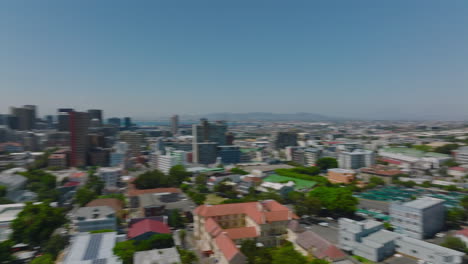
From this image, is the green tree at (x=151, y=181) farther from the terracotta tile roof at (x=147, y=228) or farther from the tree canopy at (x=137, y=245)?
the tree canopy at (x=137, y=245)

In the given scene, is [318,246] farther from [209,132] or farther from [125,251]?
[209,132]

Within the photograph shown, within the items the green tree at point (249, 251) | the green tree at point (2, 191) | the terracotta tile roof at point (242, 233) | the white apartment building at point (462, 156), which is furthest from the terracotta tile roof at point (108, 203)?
the white apartment building at point (462, 156)

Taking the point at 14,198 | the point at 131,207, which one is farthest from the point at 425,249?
the point at 14,198

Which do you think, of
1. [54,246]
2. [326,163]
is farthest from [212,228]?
[326,163]

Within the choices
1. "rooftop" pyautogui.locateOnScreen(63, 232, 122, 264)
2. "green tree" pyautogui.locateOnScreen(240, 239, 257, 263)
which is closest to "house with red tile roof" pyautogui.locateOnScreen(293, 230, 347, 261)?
"green tree" pyautogui.locateOnScreen(240, 239, 257, 263)

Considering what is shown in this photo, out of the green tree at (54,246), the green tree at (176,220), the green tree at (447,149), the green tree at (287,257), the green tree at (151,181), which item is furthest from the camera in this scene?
the green tree at (447,149)

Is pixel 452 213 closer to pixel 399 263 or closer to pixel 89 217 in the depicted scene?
pixel 399 263
